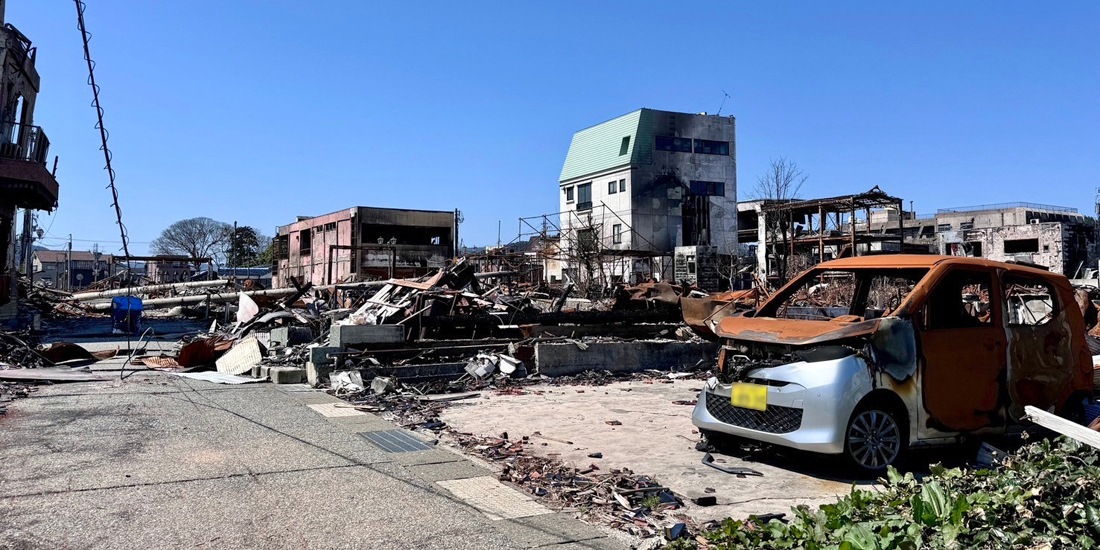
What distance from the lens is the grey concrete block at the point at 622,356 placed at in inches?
494

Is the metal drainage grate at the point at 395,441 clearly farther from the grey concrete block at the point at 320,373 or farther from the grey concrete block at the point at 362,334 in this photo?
the grey concrete block at the point at 362,334

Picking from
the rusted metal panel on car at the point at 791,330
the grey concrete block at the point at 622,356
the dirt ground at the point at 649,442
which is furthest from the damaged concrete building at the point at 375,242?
the rusted metal panel on car at the point at 791,330

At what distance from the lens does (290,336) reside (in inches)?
564

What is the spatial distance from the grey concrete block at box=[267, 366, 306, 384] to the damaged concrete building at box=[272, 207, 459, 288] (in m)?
31.0

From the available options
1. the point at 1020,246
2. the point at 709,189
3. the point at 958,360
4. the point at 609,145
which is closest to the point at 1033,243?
the point at 1020,246

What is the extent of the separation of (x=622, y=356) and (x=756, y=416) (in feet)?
23.4

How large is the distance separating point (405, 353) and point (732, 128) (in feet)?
151

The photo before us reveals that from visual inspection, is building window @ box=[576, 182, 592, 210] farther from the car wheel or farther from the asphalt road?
the car wheel

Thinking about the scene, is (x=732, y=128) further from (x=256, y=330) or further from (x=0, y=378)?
(x=0, y=378)

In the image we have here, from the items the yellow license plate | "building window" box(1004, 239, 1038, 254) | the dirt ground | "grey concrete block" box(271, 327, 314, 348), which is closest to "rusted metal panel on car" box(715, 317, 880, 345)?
the yellow license plate

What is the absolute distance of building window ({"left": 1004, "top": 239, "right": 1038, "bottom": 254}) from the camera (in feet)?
149

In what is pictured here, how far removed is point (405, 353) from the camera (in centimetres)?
1214

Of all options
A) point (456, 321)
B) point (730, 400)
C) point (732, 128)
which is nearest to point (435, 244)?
point (732, 128)

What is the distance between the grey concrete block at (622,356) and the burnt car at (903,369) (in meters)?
5.82
